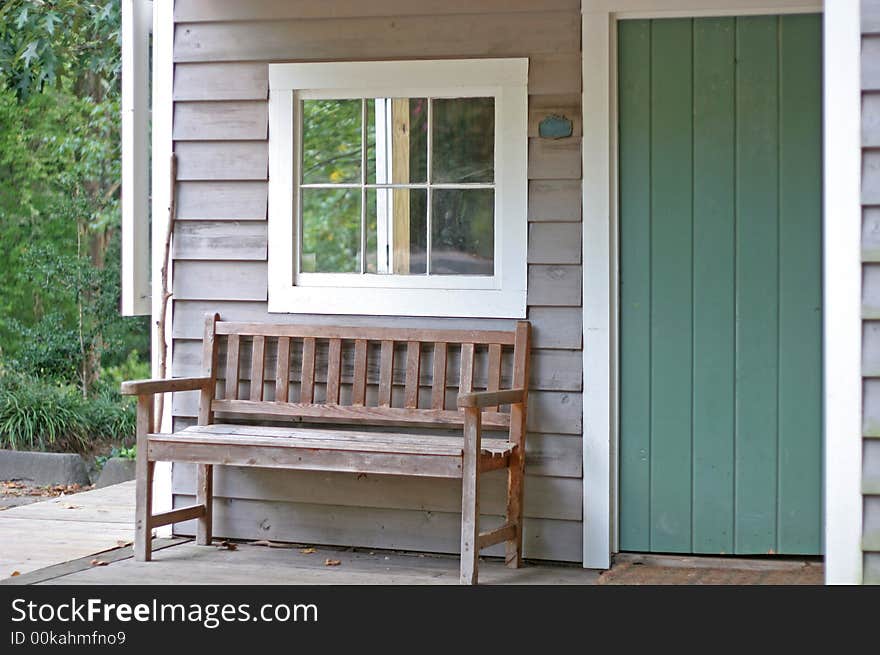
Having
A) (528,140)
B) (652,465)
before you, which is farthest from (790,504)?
(528,140)

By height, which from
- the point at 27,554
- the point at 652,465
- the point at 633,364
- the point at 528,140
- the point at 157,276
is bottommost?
the point at 27,554

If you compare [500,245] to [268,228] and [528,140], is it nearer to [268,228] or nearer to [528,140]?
[528,140]

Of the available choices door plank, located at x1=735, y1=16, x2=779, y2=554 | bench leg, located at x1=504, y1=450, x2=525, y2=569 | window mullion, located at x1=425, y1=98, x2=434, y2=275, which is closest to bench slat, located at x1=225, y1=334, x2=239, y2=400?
window mullion, located at x1=425, y1=98, x2=434, y2=275

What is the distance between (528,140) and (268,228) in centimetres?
118

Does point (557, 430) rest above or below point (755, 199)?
below

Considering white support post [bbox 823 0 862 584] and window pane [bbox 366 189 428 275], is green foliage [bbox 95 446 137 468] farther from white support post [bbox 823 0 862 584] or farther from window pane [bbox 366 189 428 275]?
white support post [bbox 823 0 862 584]

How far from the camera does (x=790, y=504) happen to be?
4547 millimetres

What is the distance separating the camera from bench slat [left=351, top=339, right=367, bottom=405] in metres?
4.87

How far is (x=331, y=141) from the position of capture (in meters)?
5.04

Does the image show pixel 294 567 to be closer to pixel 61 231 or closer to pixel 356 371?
pixel 356 371

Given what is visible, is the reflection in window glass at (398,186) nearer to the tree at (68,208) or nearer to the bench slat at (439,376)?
the bench slat at (439,376)

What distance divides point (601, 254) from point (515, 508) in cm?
105

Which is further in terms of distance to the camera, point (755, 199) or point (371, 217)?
point (371, 217)

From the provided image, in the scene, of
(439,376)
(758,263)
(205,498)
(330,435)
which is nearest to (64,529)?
(205,498)
